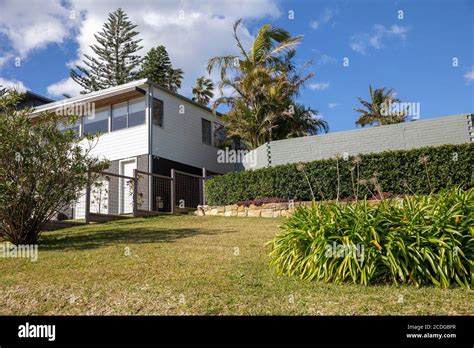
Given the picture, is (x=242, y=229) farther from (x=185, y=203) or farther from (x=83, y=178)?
(x=185, y=203)

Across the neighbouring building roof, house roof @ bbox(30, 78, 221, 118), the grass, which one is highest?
the neighbouring building roof

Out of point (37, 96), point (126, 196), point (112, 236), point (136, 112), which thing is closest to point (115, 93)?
point (136, 112)

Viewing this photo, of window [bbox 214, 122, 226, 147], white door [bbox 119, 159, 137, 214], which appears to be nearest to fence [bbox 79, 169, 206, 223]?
white door [bbox 119, 159, 137, 214]

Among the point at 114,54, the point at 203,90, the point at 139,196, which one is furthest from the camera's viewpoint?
the point at 114,54

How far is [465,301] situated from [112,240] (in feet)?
23.6

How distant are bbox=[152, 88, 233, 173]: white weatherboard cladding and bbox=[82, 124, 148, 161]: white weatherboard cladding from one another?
1.52 ft

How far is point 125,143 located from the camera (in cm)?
1906

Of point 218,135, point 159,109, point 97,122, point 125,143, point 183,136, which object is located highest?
point 159,109

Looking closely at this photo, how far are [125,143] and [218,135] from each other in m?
5.32

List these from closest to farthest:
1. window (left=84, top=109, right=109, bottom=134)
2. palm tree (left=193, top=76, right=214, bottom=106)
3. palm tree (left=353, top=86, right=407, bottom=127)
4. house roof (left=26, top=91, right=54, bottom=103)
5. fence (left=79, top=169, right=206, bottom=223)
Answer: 1. fence (left=79, top=169, right=206, bottom=223)
2. window (left=84, top=109, right=109, bottom=134)
3. house roof (left=26, top=91, right=54, bottom=103)
4. palm tree (left=353, top=86, right=407, bottom=127)
5. palm tree (left=193, top=76, right=214, bottom=106)

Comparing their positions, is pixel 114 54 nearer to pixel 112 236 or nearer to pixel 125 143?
pixel 125 143

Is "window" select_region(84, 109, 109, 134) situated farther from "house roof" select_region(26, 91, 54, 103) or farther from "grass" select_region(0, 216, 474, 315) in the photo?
"grass" select_region(0, 216, 474, 315)

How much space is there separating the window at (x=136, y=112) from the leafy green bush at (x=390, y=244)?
44.0ft

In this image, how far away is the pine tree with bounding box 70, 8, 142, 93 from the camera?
3362 cm
